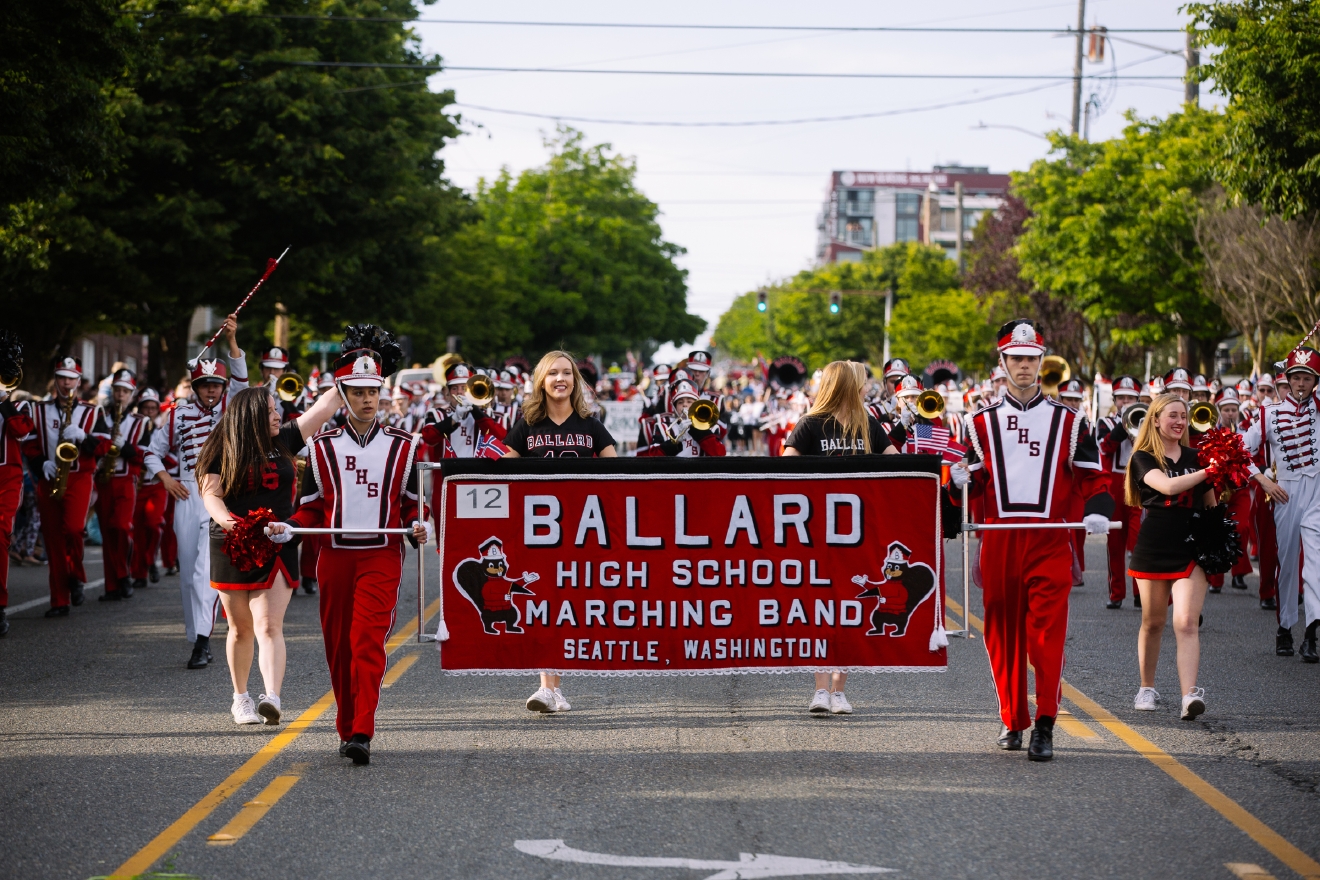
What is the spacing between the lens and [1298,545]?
11953 mm

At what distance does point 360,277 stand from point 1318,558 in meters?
26.8

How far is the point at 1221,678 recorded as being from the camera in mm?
10516

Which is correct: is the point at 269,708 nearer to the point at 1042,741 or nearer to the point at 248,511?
the point at 248,511

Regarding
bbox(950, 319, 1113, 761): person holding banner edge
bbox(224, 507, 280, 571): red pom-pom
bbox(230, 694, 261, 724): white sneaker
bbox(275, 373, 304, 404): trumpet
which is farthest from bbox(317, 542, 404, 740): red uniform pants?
bbox(275, 373, 304, 404): trumpet

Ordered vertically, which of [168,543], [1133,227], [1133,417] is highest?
[1133,227]

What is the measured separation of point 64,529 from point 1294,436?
10.4m

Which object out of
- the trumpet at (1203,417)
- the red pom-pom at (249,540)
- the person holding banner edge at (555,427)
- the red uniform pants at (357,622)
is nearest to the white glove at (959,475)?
the person holding banner edge at (555,427)

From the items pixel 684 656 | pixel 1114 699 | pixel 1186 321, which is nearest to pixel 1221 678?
pixel 1114 699

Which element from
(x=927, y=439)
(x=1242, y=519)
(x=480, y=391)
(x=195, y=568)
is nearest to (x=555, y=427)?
(x=195, y=568)

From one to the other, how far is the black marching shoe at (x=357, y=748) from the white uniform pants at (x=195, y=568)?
3.38 meters

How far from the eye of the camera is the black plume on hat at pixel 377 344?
28.2 feet

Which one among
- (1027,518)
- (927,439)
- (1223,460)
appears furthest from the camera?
(927,439)

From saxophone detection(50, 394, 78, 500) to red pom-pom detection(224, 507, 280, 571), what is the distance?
5879 mm

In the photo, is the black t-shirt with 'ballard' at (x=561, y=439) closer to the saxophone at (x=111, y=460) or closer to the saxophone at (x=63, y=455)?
the saxophone at (x=63, y=455)
